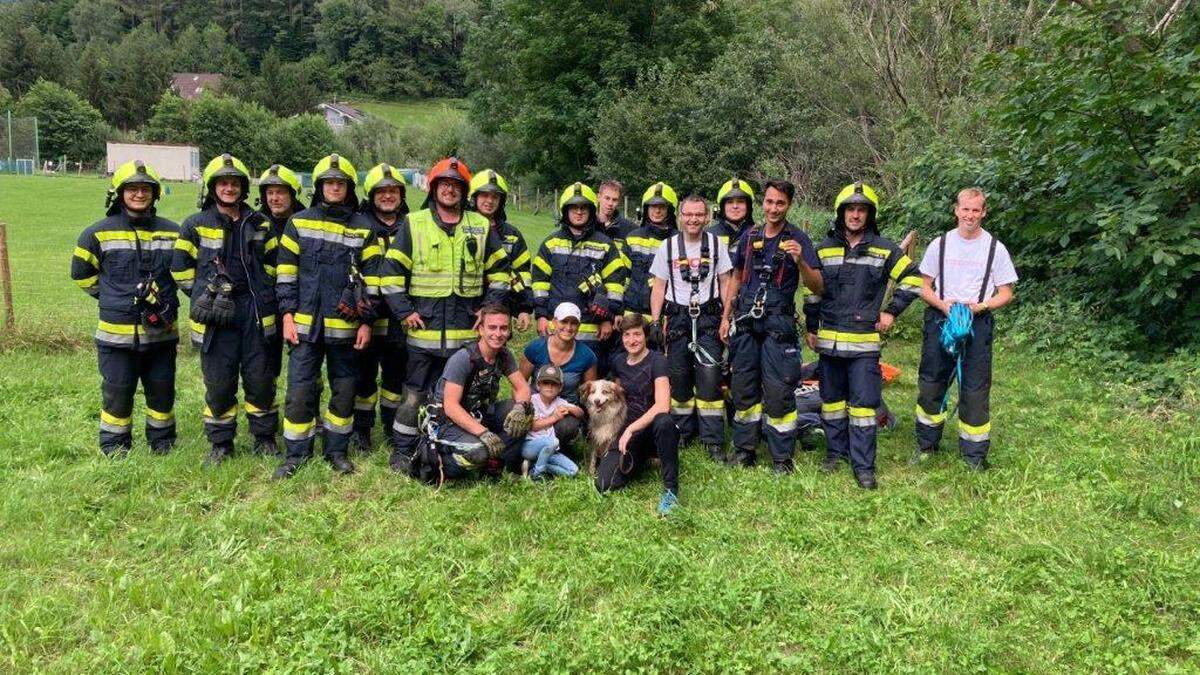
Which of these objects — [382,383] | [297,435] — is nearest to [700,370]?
[382,383]

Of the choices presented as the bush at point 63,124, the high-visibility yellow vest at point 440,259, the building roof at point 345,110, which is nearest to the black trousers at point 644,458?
the high-visibility yellow vest at point 440,259

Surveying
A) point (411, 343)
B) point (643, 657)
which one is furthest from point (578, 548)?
point (411, 343)

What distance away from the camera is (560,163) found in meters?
29.4

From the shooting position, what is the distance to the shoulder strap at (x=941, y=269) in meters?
5.57

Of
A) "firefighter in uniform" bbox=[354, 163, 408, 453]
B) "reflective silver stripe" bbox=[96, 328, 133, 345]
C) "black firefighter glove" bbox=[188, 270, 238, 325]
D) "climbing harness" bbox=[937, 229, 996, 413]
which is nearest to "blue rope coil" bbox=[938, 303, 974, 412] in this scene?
"climbing harness" bbox=[937, 229, 996, 413]

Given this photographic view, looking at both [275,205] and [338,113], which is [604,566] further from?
[338,113]

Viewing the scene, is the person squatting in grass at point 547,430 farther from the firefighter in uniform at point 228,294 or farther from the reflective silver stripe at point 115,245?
the reflective silver stripe at point 115,245

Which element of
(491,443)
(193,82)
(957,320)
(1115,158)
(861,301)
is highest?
(193,82)

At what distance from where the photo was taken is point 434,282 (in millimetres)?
5453

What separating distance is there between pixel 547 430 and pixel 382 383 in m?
1.65

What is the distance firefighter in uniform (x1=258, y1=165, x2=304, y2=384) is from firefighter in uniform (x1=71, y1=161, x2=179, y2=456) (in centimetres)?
65

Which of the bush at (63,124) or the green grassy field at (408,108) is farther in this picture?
the green grassy field at (408,108)

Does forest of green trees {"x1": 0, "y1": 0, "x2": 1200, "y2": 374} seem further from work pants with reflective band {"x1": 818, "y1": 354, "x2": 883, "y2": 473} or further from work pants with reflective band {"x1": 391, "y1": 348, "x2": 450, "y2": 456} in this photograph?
work pants with reflective band {"x1": 391, "y1": 348, "x2": 450, "y2": 456}

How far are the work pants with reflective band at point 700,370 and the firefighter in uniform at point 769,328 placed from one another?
0.14 metres
